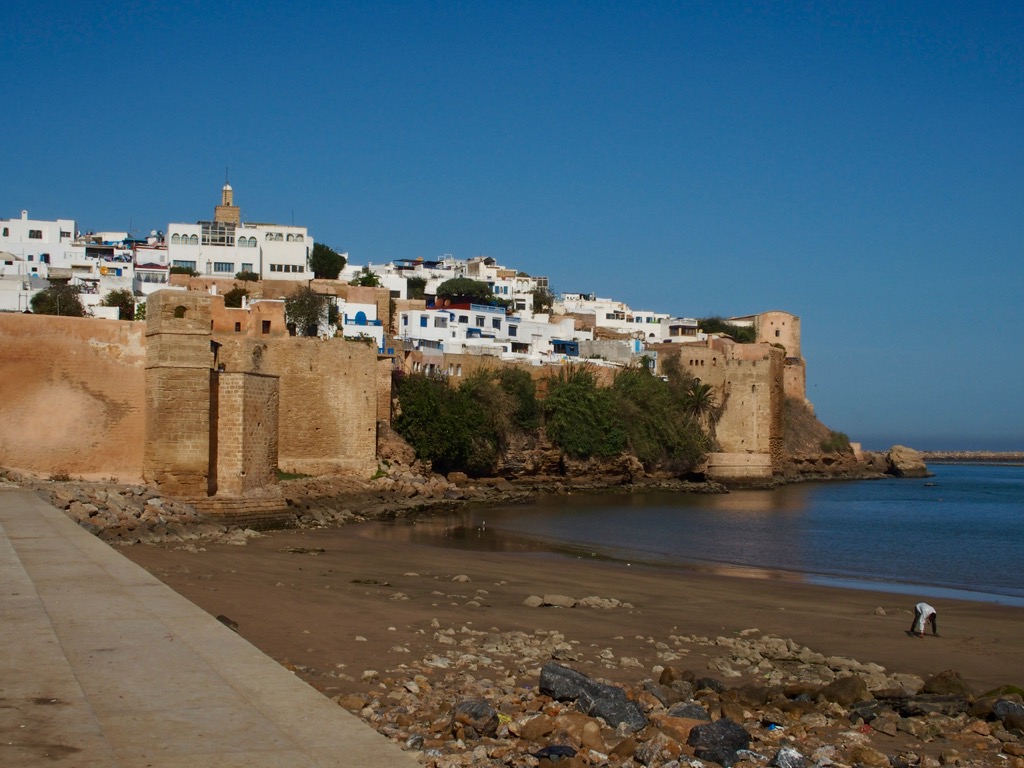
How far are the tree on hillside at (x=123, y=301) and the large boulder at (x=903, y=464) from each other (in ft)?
158

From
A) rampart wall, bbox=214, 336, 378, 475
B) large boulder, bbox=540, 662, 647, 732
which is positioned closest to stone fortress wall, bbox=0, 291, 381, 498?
rampart wall, bbox=214, 336, 378, 475

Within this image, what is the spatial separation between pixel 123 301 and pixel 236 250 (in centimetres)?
1224

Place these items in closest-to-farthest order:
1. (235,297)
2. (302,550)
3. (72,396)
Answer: (302,550)
(72,396)
(235,297)

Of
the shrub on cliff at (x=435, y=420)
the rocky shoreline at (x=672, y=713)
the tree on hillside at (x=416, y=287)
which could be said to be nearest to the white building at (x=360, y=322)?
the shrub on cliff at (x=435, y=420)

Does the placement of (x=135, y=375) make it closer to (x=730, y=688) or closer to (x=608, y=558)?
(x=608, y=558)

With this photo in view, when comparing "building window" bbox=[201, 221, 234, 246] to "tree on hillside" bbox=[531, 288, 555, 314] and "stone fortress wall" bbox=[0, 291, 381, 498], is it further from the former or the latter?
"stone fortress wall" bbox=[0, 291, 381, 498]

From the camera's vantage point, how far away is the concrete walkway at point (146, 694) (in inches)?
151

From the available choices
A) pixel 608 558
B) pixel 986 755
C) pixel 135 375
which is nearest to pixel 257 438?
pixel 135 375

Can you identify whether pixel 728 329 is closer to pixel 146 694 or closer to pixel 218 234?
pixel 218 234

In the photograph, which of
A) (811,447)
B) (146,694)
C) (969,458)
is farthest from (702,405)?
(969,458)

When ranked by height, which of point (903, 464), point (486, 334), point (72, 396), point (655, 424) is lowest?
point (903, 464)

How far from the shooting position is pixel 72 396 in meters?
18.5

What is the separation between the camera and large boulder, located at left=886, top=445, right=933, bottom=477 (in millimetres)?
65625

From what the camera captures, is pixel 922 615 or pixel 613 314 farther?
pixel 613 314
